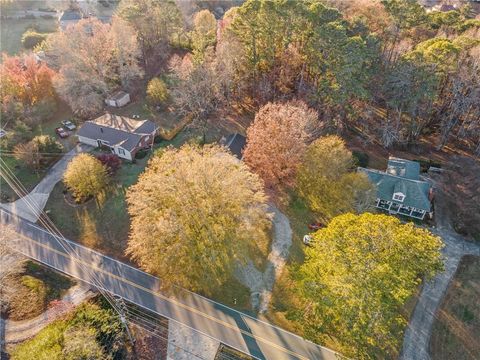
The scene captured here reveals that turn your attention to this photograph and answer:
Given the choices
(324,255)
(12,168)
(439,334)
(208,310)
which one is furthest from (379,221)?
(12,168)

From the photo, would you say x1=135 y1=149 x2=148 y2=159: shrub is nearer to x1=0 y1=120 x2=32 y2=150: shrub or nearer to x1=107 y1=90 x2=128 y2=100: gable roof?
x1=107 y1=90 x2=128 y2=100: gable roof

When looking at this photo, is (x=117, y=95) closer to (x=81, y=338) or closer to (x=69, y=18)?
(x=69, y=18)

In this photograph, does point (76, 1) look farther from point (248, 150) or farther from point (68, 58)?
point (248, 150)

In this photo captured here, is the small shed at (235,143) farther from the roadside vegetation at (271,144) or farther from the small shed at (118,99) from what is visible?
the small shed at (118,99)

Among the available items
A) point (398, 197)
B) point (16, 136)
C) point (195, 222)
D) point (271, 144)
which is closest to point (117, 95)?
point (16, 136)

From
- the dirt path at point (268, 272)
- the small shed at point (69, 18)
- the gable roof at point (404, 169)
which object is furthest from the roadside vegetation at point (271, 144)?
the small shed at point (69, 18)

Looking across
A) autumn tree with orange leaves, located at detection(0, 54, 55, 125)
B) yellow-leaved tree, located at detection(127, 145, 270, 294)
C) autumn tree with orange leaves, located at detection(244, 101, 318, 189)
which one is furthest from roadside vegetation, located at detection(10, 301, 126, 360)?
autumn tree with orange leaves, located at detection(0, 54, 55, 125)
